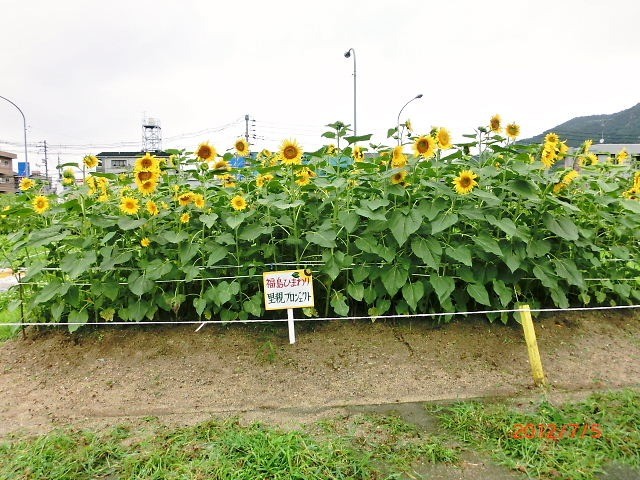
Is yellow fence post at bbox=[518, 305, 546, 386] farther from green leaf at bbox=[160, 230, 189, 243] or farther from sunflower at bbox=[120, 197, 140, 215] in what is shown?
sunflower at bbox=[120, 197, 140, 215]

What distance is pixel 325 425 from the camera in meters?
2.06

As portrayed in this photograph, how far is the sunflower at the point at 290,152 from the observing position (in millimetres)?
2669

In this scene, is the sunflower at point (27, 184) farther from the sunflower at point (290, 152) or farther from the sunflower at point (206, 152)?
the sunflower at point (290, 152)

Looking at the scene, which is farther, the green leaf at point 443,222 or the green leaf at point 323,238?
the green leaf at point 323,238

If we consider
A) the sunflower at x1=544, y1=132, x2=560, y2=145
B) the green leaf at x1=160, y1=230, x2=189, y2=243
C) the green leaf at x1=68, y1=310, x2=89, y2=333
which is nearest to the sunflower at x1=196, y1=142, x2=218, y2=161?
the green leaf at x1=160, y1=230, x2=189, y2=243

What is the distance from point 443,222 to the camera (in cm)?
252

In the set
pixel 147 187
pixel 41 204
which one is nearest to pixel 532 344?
pixel 147 187

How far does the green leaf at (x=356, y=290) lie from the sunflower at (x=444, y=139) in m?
0.96

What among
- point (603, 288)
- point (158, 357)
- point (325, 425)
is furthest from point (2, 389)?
point (603, 288)

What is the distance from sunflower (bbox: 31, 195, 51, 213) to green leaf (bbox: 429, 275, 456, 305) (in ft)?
7.80

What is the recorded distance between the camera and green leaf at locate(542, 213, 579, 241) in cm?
266

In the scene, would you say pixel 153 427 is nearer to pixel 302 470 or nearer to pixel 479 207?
pixel 302 470

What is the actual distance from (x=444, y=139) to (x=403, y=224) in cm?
55

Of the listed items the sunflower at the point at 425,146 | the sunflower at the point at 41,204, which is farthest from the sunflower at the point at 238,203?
the sunflower at the point at 41,204
